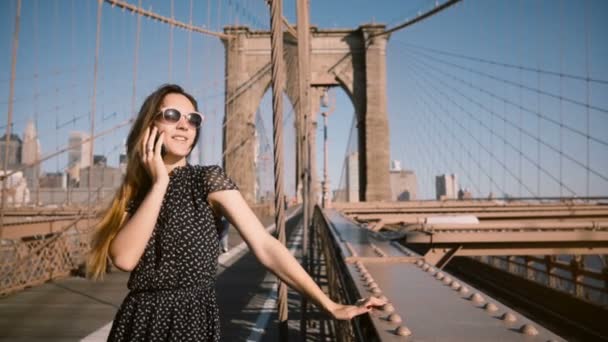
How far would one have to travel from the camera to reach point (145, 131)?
1033 mm

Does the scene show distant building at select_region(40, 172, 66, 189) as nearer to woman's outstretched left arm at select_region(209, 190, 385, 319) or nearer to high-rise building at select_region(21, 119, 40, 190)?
high-rise building at select_region(21, 119, 40, 190)

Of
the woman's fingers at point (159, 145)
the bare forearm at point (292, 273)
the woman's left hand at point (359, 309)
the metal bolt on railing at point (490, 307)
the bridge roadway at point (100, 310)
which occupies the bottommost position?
the bridge roadway at point (100, 310)

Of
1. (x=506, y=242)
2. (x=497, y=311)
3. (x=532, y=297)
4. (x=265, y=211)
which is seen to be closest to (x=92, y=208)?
(x=506, y=242)

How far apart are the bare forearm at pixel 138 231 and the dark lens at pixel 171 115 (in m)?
0.21

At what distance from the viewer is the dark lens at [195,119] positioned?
1.08 m

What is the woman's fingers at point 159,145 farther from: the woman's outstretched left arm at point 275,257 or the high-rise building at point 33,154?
the high-rise building at point 33,154

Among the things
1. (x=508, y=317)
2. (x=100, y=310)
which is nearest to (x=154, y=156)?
(x=508, y=317)

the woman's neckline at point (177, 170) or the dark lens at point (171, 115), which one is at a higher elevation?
the dark lens at point (171, 115)

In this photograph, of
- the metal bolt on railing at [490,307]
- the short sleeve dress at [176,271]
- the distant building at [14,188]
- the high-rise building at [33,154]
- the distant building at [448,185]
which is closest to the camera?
the metal bolt on railing at [490,307]

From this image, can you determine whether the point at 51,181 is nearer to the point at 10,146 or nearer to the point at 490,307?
the point at 10,146

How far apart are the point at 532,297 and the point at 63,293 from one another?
25.1 ft

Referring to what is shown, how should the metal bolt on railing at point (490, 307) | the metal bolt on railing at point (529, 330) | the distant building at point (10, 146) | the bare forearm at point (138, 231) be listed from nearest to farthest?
the metal bolt on railing at point (529, 330) → the metal bolt on railing at point (490, 307) → the bare forearm at point (138, 231) → the distant building at point (10, 146)

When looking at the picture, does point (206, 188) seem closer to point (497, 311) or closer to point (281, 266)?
point (281, 266)

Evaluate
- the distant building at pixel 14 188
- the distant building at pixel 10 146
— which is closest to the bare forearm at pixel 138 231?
the distant building at pixel 14 188
